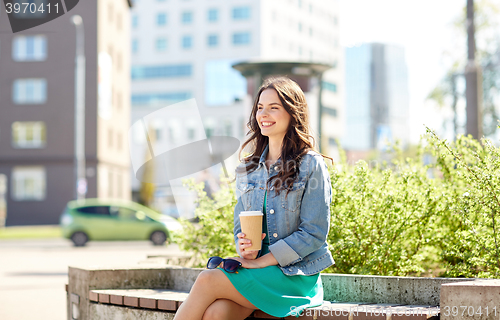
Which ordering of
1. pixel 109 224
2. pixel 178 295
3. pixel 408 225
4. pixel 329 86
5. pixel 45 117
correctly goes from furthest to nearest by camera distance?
1. pixel 329 86
2. pixel 45 117
3. pixel 109 224
4. pixel 408 225
5. pixel 178 295

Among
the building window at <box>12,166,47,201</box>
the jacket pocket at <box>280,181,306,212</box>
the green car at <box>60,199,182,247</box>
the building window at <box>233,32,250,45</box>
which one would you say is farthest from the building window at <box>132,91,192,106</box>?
the jacket pocket at <box>280,181,306,212</box>

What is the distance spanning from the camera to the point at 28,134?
125 feet

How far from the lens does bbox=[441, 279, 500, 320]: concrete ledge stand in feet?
10.1

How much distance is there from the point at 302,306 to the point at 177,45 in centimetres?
7346

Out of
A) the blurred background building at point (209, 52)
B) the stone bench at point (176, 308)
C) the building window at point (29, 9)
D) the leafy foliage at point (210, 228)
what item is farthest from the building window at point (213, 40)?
the stone bench at point (176, 308)

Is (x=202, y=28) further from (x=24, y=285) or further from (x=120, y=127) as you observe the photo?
(x=24, y=285)

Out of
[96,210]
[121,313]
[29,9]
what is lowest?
[96,210]

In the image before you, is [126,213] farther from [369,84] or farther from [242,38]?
[369,84]

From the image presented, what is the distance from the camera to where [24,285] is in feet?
31.5

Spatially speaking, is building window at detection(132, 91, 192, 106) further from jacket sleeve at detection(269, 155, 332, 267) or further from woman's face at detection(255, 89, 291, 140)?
jacket sleeve at detection(269, 155, 332, 267)

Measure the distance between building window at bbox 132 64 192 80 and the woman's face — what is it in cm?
7098

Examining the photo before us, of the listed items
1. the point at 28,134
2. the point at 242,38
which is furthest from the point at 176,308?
the point at 242,38

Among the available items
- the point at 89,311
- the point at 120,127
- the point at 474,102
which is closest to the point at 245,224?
the point at 89,311

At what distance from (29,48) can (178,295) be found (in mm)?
37058
